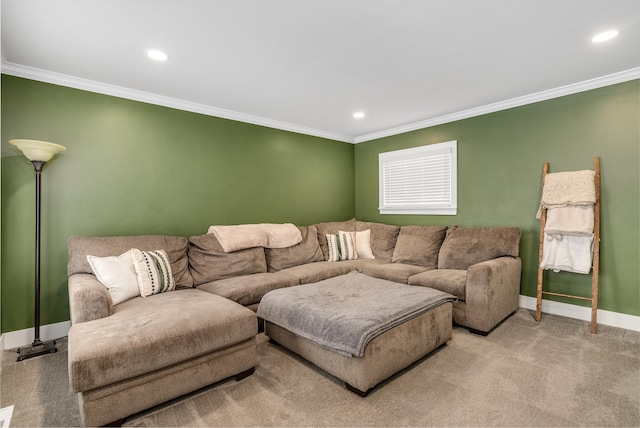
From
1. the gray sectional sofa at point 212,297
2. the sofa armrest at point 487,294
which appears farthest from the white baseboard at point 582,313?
the sofa armrest at point 487,294

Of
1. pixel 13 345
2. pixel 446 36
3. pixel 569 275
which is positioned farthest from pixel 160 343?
pixel 569 275

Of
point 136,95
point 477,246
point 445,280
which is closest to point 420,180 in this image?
point 477,246

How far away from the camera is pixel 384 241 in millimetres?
4543

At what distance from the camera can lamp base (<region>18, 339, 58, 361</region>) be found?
2508mm

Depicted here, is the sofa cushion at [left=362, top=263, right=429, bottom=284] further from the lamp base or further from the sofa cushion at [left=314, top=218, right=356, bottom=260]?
the lamp base

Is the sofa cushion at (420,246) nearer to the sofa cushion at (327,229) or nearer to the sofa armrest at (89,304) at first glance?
the sofa cushion at (327,229)

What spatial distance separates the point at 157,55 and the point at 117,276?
5.93ft

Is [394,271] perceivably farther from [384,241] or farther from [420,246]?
[384,241]

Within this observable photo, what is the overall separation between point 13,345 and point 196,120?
9.02 feet

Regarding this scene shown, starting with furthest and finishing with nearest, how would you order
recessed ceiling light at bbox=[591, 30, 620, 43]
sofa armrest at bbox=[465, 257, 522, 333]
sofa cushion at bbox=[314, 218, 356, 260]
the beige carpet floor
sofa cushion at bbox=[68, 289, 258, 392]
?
sofa cushion at bbox=[314, 218, 356, 260] < sofa armrest at bbox=[465, 257, 522, 333] < recessed ceiling light at bbox=[591, 30, 620, 43] < the beige carpet floor < sofa cushion at bbox=[68, 289, 258, 392]

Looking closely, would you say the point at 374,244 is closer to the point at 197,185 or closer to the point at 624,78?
the point at 197,185

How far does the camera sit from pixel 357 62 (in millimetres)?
2693

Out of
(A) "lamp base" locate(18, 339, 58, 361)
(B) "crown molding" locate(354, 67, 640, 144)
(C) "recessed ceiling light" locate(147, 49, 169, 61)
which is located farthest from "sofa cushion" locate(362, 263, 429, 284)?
(A) "lamp base" locate(18, 339, 58, 361)

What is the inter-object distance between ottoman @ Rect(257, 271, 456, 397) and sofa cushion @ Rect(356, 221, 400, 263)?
Result: 5.27 ft
